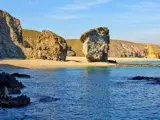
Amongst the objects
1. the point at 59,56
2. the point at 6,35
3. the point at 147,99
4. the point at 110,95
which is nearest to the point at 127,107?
the point at 147,99

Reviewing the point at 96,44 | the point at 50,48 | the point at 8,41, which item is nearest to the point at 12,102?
the point at 50,48

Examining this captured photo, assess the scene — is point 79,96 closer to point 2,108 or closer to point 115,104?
point 115,104

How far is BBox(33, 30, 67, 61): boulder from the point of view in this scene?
513 feet

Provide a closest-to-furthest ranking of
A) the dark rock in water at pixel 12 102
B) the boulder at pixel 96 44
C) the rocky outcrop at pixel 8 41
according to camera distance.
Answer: the dark rock in water at pixel 12 102
the boulder at pixel 96 44
the rocky outcrop at pixel 8 41

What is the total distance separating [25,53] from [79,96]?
141879mm

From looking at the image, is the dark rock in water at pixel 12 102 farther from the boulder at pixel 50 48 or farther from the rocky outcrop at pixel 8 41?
the rocky outcrop at pixel 8 41

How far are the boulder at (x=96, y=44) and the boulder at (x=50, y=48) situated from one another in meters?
10.5

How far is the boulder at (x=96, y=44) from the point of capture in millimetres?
162000

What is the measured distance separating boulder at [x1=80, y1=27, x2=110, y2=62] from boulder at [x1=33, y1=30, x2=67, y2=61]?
10.5 m

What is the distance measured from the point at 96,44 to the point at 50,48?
2053cm

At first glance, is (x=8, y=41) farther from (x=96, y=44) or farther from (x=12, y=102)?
(x=12, y=102)

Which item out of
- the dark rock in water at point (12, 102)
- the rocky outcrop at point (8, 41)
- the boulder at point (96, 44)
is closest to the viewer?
the dark rock in water at point (12, 102)

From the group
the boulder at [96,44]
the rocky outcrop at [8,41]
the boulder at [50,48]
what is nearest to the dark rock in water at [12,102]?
the boulder at [50,48]

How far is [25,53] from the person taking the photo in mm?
190875
